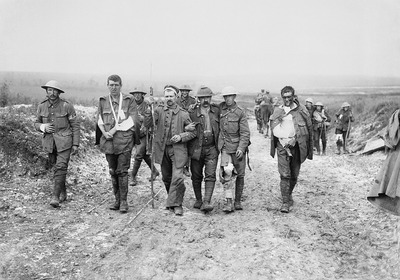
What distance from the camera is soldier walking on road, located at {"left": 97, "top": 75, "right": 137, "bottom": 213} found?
6840 millimetres

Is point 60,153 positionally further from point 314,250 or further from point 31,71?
point 31,71

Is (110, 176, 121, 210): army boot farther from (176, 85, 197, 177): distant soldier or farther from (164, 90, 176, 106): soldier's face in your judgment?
(164, 90, 176, 106): soldier's face

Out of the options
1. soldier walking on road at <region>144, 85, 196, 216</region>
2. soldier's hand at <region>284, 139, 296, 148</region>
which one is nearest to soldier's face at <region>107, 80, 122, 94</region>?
soldier walking on road at <region>144, 85, 196, 216</region>

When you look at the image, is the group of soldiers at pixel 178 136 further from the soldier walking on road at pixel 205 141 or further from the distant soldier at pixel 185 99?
the distant soldier at pixel 185 99

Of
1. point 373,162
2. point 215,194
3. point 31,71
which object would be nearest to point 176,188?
point 215,194

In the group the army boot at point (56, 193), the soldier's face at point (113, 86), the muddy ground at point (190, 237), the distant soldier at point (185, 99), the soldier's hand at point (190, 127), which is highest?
the soldier's face at point (113, 86)

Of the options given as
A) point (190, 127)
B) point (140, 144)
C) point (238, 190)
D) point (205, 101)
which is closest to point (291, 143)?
point (238, 190)

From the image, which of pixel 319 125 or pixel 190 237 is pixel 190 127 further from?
pixel 319 125

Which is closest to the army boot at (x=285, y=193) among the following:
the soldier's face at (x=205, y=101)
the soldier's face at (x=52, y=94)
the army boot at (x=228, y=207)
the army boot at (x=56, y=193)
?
the army boot at (x=228, y=207)

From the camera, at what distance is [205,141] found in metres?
7.12

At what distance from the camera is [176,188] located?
688 centimetres

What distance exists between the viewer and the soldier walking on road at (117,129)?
684 centimetres

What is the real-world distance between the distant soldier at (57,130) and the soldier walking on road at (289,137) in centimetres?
351

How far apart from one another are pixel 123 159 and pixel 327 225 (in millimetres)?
3436
